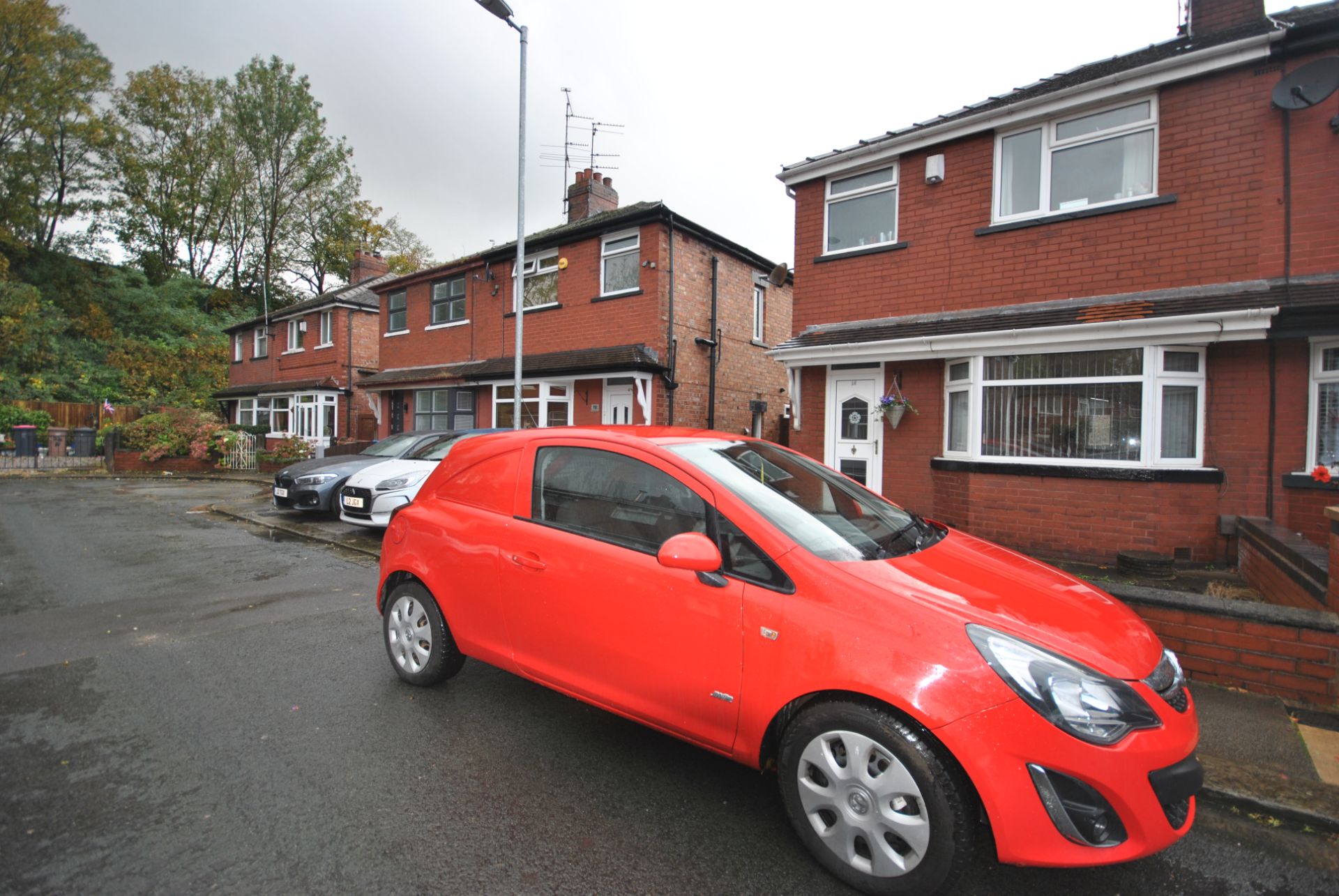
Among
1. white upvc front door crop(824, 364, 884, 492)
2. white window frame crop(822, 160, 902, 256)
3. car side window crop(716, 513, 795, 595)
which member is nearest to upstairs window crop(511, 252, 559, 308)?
white window frame crop(822, 160, 902, 256)

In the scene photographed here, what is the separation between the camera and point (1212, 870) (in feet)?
7.29

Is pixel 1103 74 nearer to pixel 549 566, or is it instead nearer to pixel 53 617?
pixel 549 566

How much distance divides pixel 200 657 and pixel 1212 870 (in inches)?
210

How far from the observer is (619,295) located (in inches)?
508

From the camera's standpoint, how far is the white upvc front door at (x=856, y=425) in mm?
8570

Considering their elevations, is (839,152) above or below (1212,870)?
above

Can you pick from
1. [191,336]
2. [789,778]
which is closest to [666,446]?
[789,778]

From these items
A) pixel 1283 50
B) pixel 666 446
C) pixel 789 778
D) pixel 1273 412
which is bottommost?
pixel 789 778

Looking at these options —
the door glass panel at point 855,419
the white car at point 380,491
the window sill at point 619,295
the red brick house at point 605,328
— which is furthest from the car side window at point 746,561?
the window sill at point 619,295

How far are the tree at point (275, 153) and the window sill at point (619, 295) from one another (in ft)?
103

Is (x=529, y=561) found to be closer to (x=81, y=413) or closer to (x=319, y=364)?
(x=319, y=364)

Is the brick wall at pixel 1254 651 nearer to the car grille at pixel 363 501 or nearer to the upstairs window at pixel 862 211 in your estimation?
the upstairs window at pixel 862 211

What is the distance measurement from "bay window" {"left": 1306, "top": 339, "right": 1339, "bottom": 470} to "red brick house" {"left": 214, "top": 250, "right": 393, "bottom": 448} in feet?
67.1

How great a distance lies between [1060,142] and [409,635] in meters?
8.56
